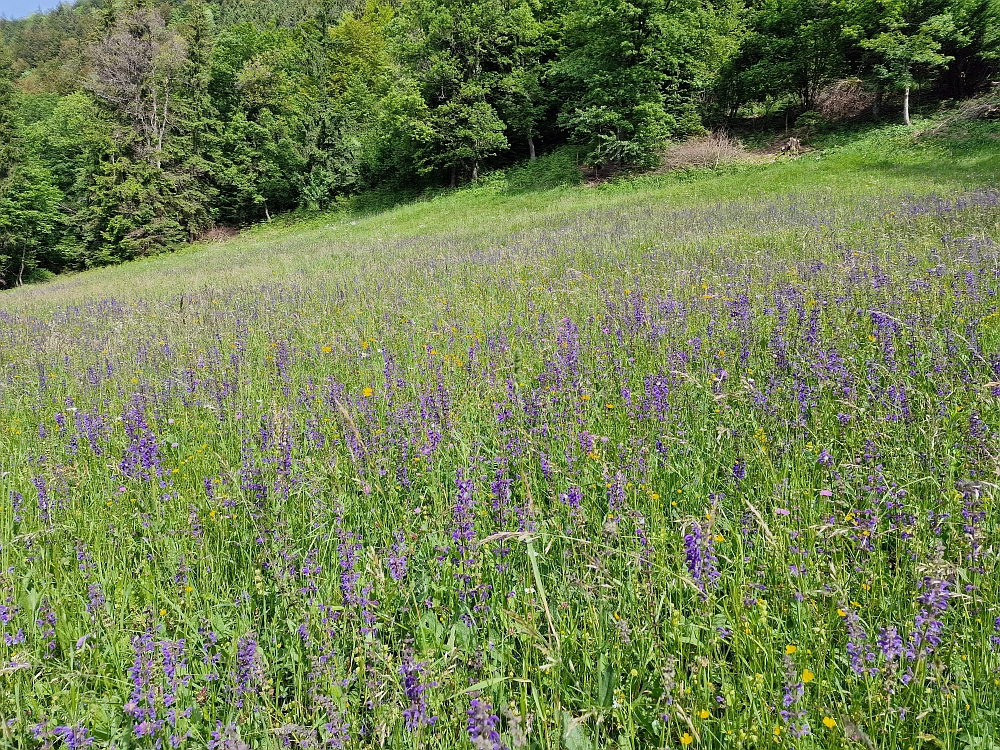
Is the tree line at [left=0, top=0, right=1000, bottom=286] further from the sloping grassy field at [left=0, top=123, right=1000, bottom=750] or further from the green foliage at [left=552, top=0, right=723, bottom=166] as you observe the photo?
the sloping grassy field at [left=0, top=123, right=1000, bottom=750]

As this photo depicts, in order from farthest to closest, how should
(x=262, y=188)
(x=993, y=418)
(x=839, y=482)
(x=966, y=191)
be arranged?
(x=262, y=188), (x=966, y=191), (x=993, y=418), (x=839, y=482)

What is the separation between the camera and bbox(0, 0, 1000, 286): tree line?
995 inches

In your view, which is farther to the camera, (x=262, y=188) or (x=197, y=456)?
(x=262, y=188)

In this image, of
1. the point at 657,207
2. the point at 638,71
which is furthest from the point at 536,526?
the point at 638,71

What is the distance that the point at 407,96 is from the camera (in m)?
32.8

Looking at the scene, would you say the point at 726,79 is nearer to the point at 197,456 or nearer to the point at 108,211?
the point at 197,456

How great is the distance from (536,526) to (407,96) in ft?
116

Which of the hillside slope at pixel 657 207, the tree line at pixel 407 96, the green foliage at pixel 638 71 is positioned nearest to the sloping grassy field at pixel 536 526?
the hillside slope at pixel 657 207

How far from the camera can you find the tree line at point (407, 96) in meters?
25.3

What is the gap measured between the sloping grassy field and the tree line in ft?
77.5

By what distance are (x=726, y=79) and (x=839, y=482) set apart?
3250 cm

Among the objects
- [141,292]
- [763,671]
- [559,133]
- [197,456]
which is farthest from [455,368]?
[559,133]

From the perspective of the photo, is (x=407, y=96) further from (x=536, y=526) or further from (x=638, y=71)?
(x=536, y=526)

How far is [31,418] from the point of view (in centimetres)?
462
